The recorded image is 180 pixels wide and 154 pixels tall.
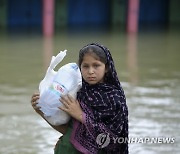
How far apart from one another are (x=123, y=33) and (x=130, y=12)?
1047 mm

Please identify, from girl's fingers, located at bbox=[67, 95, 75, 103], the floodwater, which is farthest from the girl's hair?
the floodwater

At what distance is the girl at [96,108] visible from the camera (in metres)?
2.73

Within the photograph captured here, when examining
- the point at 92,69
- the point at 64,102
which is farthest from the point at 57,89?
the point at 92,69

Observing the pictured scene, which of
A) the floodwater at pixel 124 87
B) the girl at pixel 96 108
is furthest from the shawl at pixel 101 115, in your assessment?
the floodwater at pixel 124 87

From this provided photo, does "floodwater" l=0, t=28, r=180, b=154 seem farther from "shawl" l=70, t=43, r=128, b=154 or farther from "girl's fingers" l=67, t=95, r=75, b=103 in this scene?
"girl's fingers" l=67, t=95, r=75, b=103

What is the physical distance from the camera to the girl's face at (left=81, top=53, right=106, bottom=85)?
9.03 ft

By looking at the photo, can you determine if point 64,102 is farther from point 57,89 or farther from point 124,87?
A: point 124,87

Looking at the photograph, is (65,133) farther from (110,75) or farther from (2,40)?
(2,40)

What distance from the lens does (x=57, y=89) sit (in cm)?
278

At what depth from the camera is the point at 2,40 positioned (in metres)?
16.9

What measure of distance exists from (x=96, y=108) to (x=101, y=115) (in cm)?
5

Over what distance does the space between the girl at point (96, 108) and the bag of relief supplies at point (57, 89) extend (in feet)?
0.13

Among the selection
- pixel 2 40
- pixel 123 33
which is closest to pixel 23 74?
pixel 2 40

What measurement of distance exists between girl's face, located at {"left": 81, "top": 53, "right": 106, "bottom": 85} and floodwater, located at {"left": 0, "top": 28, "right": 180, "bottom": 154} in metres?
2.10
